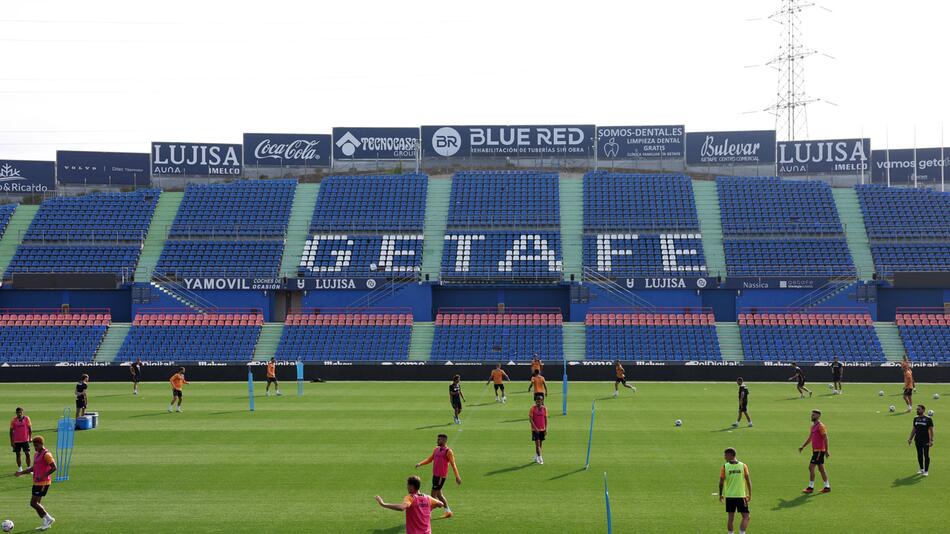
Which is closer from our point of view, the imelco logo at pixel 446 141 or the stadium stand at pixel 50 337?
the stadium stand at pixel 50 337

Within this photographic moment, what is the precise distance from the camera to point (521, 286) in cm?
5472


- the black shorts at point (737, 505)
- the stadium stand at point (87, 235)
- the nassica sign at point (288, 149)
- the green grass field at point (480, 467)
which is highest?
the nassica sign at point (288, 149)

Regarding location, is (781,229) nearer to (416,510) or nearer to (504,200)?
(504,200)

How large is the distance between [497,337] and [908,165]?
39.9 meters

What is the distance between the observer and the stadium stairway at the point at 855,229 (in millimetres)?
54062

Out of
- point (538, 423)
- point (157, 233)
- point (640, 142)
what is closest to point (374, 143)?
point (157, 233)

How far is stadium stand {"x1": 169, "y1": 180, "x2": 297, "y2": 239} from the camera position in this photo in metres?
59.2

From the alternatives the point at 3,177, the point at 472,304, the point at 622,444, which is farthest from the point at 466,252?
the point at 3,177

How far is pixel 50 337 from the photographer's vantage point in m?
50.2

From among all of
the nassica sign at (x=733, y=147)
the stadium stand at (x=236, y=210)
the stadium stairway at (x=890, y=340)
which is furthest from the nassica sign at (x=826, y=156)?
the stadium stand at (x=236, y=210)

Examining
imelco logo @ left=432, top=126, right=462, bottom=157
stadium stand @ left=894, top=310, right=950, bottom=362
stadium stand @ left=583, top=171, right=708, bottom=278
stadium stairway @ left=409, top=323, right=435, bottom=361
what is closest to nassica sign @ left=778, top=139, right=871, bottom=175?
stadium stand @ left=583, top=171, right=708, bottom=278

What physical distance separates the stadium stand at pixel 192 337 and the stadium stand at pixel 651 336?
20.2m

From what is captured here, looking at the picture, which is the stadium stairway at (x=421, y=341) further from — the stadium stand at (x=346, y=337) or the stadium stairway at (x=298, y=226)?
the stadium stairway at (x=298, y=226)

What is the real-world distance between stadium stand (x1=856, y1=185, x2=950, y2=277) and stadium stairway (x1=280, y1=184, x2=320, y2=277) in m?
37.8
